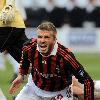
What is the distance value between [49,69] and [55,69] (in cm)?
8

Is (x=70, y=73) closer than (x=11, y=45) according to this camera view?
Yes

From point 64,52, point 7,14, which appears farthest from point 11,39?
point 64,52

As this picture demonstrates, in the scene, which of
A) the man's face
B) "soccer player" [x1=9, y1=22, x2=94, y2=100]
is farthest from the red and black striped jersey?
the man's face

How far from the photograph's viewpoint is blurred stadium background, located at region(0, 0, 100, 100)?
22.1 m

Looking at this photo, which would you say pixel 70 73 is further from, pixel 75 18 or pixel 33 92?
pixel 75 18

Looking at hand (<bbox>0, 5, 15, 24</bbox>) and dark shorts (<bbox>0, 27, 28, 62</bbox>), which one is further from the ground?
hand (<bbox>0, 5, 15, 24</bbox>)

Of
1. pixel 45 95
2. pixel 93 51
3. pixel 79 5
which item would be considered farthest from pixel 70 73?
pixel 79 5

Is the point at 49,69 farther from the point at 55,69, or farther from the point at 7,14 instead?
the point at 7,14

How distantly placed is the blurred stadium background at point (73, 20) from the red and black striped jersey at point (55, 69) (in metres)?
12.8

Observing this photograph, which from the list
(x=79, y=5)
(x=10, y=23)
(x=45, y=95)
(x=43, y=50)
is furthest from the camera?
(x=79, y=5)

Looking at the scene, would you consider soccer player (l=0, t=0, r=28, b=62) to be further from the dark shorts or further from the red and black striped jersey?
the red and black striped jersey

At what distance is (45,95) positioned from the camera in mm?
8336

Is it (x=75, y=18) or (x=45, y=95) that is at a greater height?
(x=45, y=95)

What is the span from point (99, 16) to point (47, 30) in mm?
16904
